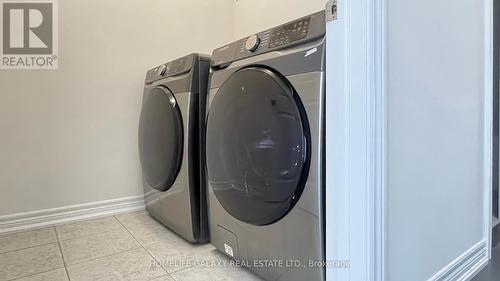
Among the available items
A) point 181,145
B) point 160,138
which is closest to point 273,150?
point 181,145

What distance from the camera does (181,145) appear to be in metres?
1.29

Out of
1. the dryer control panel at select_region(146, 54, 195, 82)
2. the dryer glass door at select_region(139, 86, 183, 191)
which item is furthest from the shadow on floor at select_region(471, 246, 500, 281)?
the dryer control panel at select_region(146, 54, 195, 82)

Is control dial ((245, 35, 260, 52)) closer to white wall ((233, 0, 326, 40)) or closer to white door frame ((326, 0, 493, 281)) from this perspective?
white door frame ((326, 0, 493, 281))

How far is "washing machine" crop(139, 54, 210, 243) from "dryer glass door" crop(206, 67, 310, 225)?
155 millimetres

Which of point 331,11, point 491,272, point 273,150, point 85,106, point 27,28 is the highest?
point 27,28

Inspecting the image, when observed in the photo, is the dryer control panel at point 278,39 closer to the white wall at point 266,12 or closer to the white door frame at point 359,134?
the white door frame at point 359,134

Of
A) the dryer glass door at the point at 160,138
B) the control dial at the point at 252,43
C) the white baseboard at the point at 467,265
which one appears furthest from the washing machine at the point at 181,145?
the white baseboard at the point at 467,265

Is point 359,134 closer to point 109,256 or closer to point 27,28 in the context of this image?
point 109,256

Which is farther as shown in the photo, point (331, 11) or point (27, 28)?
point (27, 28)

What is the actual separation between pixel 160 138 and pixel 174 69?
0.34 m

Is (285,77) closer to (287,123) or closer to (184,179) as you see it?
(287,123)

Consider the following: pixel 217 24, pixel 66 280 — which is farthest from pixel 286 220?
pixel 217 24

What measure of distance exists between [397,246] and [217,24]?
1.96 metres

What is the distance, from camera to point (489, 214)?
1188 millimetres
